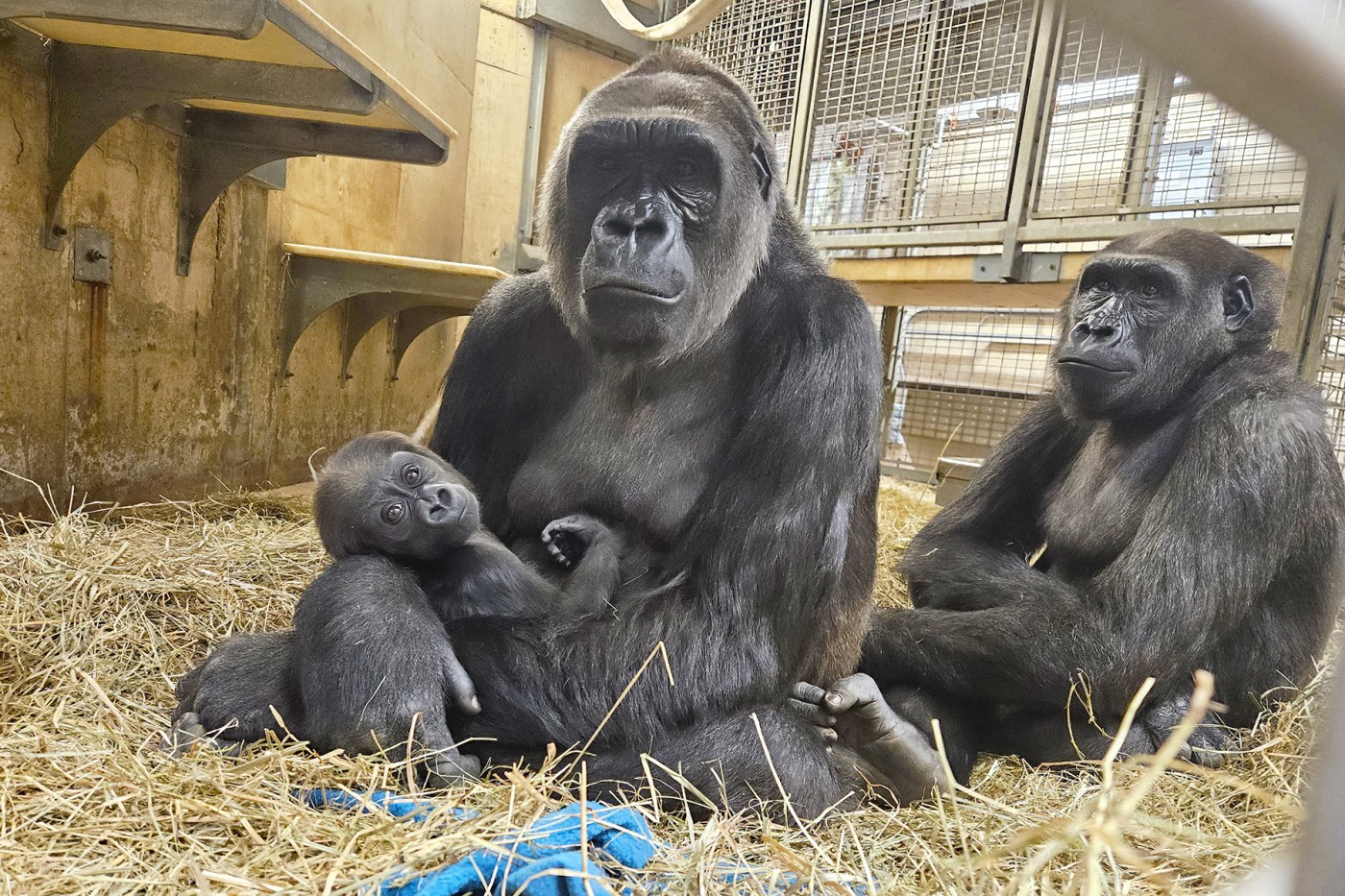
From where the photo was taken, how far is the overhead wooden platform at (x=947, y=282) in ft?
18.1

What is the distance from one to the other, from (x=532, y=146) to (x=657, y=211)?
5945 mm

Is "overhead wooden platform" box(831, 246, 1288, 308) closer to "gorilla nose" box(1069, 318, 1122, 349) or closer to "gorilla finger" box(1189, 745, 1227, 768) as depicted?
"gorilla nose" box(1069, 318, 1122, 349)

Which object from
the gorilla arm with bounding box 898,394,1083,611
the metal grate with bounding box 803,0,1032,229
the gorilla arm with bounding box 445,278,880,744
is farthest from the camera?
the metal grate with bounding box 803,0,1032,229

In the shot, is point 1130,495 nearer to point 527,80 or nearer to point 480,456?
point 480,456

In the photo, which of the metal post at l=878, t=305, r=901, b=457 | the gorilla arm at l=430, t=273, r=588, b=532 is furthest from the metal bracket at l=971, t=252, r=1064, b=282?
the gorilla arm at l=430, t=273, r=588, b=532

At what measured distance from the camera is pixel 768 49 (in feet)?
22.2

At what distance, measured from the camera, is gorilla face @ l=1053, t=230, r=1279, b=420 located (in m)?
2.77

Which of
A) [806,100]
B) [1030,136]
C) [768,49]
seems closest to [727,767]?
[1030,136]

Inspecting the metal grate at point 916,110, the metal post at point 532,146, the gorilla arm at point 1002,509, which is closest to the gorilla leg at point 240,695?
the gorilla arm at point 1002,509

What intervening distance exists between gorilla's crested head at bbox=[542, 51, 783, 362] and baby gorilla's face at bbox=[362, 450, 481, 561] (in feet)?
1.58

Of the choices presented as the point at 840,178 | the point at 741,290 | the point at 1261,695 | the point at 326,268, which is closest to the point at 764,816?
the point at 741,290

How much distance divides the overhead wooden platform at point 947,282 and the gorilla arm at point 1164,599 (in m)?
2.88

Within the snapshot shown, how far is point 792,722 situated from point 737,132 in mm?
1341

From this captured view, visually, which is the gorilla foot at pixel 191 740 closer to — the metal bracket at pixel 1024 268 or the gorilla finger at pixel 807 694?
the gorilla finger at pixel 807 694
